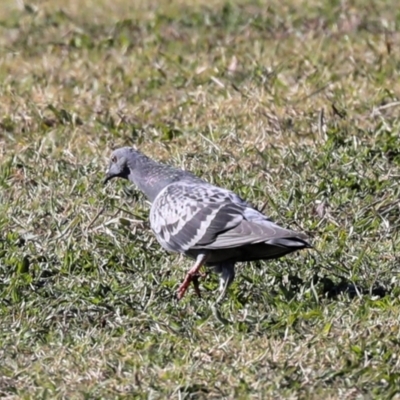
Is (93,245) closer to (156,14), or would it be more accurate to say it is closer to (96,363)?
(96,363)

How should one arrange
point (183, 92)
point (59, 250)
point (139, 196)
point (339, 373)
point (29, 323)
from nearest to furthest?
point (339, 373) → point (29, 323) → point (59, 250) → point (139, 196) → point (183, 92)

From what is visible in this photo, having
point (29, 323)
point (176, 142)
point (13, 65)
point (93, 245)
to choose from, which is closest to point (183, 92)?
point (176, 142)

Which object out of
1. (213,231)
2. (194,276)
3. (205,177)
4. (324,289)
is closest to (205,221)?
(213,231)

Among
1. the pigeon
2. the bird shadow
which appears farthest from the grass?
the pigeon

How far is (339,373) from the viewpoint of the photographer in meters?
5.20

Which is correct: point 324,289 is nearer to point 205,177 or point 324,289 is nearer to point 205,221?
point 205,221

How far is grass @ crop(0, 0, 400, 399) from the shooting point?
539cm

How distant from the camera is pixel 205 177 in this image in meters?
7.90

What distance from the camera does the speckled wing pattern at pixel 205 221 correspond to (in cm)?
607

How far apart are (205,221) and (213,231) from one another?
0.08 m

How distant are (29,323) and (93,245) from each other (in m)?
1.17

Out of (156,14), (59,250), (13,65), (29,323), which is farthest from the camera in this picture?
(156,14)

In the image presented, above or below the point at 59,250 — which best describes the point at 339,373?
above

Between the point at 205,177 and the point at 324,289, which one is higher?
the point at 324,289
